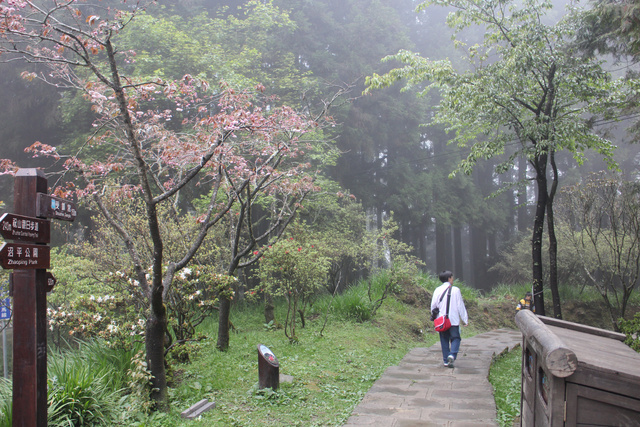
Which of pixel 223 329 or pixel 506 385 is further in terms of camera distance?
pixel 223 329

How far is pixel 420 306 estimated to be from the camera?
1239 centimetres

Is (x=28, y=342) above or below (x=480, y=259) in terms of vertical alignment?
above

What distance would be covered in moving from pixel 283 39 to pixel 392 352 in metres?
15.7

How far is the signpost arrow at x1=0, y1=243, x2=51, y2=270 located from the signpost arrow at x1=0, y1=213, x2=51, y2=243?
0.22 ft

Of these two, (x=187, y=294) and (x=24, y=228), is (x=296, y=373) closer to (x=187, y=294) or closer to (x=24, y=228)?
(x=187, y=294)

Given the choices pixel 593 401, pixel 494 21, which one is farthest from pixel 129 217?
pixel 494 21

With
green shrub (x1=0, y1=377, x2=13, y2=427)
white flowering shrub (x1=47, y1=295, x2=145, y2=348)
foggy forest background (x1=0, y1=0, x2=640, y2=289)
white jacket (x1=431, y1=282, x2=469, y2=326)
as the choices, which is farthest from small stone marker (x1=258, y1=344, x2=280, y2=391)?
foggy forest background (x1=0, y1=0, x2=640, y2=289)

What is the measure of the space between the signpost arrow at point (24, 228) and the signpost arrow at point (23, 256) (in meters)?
0.07

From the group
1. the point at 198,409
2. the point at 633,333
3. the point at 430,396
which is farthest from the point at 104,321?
the point at 633,333

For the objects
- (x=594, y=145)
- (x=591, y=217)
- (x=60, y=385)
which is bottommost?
(x=60, y=385)

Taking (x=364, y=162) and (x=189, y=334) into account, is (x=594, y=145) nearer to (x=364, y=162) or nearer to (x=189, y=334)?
(x=189, y=334)

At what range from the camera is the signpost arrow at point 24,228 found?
3.05 meters

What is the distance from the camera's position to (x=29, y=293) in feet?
10.9

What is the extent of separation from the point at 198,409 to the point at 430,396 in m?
2.67
